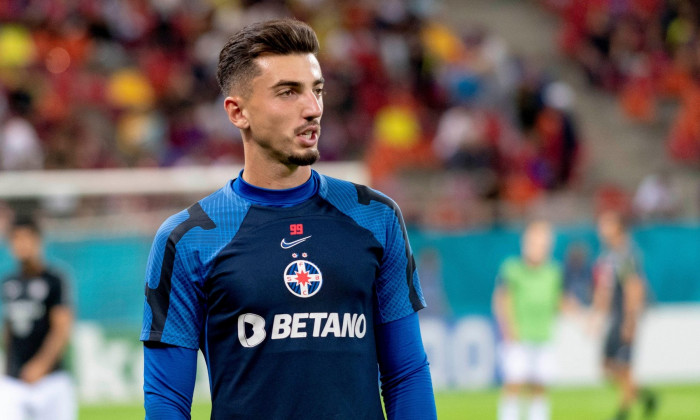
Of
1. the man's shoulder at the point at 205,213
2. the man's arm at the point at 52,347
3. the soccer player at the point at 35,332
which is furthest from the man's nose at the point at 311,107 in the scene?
the man's arm at the point at 52,347

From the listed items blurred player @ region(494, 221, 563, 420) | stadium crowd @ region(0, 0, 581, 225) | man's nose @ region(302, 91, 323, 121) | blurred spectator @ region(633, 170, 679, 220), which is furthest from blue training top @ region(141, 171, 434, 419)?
blurred spectator @ region(633, 170, 679, 220)

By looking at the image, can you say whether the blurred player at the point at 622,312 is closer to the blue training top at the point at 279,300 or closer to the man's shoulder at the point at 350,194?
the man's shoulder at the point at 350,194

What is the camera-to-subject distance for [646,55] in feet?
63.3

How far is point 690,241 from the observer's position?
14.4 metres

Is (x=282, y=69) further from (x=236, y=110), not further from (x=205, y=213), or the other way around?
(x=205, y=213)

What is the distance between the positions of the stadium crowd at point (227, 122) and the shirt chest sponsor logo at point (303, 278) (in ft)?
38.3

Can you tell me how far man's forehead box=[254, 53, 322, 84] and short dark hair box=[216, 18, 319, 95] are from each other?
0.01 m

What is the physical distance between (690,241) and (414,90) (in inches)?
217

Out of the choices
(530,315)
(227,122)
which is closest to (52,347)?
(530,315)

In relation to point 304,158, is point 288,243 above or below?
below

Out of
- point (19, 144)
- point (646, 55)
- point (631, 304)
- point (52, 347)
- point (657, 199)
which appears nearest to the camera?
point (52, 347)

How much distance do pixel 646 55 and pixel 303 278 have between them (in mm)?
17440

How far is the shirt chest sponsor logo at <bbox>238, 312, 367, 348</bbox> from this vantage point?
9.52 ft

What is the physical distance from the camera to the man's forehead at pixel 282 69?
2.97 m
